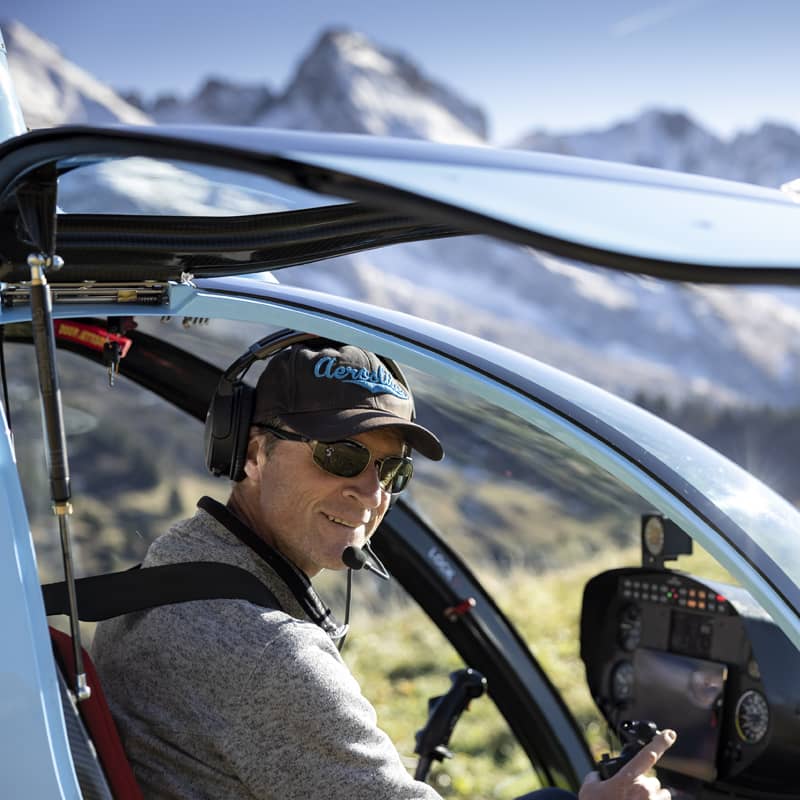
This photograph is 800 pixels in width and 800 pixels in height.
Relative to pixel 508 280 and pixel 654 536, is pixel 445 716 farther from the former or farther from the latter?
pixel 508 280

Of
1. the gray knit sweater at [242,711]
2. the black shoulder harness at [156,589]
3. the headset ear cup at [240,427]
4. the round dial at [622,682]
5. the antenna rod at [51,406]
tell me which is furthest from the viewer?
the round dial at [622,682]

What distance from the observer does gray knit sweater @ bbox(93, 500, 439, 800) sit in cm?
150

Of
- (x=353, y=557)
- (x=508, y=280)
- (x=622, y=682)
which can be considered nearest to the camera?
(x=353, y=557)

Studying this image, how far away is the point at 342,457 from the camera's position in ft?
6.36

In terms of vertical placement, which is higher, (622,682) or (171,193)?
(171,193)

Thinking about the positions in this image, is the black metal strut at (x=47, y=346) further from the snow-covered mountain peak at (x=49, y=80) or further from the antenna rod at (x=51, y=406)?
the snow-covered mountain peak at (x=49, y=80)

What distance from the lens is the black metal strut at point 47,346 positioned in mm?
1350

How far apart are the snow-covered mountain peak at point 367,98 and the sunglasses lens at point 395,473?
102ft

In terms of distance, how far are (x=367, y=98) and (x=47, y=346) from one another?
35.0 m

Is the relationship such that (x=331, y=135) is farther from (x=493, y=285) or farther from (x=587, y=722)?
(x=493, y=285)

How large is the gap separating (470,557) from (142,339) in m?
13.7

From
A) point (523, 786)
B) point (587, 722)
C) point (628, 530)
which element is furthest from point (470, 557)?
point (523, 786)

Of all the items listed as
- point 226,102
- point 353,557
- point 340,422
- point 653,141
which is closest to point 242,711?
point 353,557

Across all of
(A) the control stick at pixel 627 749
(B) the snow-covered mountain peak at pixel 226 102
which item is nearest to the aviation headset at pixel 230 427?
(A) the control stick at pixel 627 749
